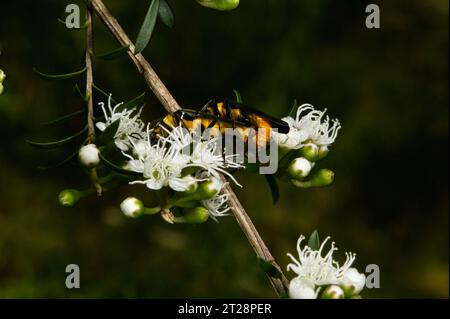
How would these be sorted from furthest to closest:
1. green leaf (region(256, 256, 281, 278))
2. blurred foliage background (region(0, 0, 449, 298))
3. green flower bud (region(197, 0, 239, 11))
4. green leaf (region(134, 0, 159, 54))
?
blurred foliage background (region(0, 0, 449, 298)) < green flower bud (region(197, 0, 239, 11)) < green leaf (region(134, 0, 159, 54)) < green leaf (region(256, 256, 281, 278))

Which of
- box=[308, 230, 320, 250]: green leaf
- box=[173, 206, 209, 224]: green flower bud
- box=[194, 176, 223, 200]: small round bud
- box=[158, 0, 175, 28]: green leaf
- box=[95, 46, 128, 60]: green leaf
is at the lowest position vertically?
box=[308, 230, 320, 250]: green leaf

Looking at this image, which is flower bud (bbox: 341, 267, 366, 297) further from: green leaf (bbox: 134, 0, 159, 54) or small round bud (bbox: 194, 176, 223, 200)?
green leaf (bbox: 134, 0, 159, 54)

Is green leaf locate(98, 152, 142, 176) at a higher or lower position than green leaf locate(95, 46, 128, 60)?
lower

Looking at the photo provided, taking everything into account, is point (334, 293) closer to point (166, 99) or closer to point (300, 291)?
point (300, 291)

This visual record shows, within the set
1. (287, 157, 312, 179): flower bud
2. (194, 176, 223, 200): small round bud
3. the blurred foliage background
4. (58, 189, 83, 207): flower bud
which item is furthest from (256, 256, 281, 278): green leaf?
the blurred foliage background

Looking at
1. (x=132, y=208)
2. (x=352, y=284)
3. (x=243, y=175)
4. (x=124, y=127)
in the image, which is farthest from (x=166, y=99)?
(x=243, y=175)

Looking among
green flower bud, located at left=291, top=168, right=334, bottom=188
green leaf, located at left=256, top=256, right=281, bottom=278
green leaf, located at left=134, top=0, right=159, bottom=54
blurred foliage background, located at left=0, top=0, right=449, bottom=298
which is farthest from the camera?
blurred foliage background, located at left=0, top=0, right=449, bottom=298

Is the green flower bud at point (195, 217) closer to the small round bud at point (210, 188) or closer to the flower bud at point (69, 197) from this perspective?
the small round bud at point (210, 188)

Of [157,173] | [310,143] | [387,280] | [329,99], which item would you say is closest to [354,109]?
[329,99]
